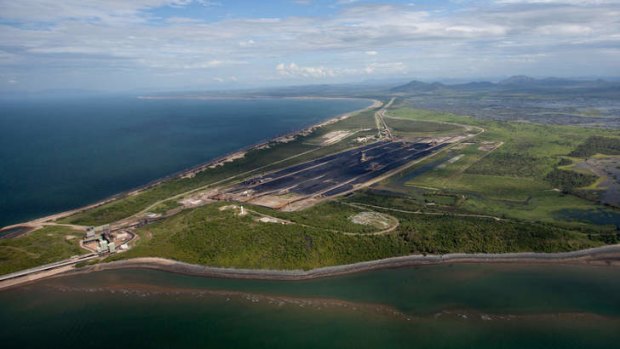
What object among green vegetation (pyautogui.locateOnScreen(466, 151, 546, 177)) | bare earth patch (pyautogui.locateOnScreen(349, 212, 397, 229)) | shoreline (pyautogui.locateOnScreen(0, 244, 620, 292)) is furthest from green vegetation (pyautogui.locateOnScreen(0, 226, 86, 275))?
green vegetation (pyautogui.locateOnScreen(466, 151, 546, 177))

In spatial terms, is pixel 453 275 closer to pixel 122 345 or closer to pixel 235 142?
pixel 122 345

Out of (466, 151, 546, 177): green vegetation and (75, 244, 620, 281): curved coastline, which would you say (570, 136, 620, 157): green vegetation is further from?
(75, 244, 620, 281): curved coastline

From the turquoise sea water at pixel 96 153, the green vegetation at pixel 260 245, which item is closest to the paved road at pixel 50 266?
the green vegetation at pixel 260 245

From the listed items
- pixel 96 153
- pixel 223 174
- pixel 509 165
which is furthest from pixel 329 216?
pixel 96 153

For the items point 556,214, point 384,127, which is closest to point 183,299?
point 556,214

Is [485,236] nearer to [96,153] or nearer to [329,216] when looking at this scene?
[329,216]

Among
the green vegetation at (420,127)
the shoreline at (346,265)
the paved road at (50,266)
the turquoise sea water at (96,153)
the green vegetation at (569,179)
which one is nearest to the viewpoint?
the paved road at (50,266)

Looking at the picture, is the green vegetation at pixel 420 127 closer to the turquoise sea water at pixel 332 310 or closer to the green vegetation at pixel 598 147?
the green vegetation at pixel 598 147
